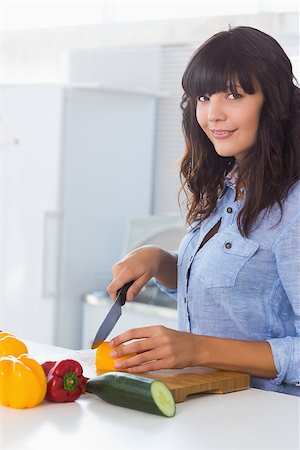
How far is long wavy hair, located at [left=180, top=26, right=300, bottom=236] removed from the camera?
5.60 feet

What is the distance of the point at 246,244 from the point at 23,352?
1.61 feet

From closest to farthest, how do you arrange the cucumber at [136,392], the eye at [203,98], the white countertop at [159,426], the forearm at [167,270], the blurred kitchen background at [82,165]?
the white countertop at [159,426], the cucumber at [136,392], the eye at [203,98], the forearm at [167,270], the blurred kitchen background at [82,165]

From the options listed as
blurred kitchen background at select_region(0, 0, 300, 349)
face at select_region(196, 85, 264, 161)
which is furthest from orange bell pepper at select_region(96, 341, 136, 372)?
blurred kitchen background at select_region(0, 0, 300, 349)

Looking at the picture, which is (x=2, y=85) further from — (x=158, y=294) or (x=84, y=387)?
(x=84, y=387)

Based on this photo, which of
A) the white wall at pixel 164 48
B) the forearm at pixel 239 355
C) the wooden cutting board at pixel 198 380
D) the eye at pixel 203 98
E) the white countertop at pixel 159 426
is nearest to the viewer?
the white countertop at pixel 159 426

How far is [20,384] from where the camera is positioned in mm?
1441

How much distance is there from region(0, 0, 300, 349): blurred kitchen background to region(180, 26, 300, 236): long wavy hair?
6.16 feet

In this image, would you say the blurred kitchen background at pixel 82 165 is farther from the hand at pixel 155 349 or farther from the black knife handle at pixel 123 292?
Result: the hand at pixel 155 349

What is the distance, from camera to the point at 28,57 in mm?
4480

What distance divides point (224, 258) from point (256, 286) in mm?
87

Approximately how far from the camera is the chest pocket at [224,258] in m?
1.74

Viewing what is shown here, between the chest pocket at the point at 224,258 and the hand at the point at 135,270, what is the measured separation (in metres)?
0.12

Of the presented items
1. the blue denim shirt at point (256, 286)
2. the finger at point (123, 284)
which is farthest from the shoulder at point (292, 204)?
the finger at point (123, 284)

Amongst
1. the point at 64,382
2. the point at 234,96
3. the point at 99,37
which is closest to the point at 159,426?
the point at 64,382
